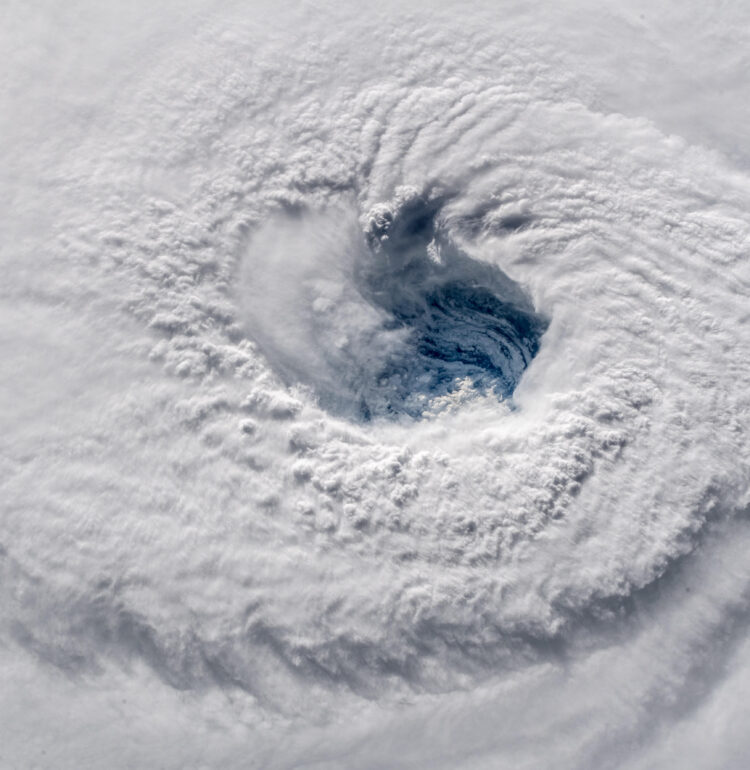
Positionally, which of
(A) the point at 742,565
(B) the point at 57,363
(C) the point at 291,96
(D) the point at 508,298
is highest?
(C) the point at 291,96

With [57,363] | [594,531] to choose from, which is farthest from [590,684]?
[57,363]

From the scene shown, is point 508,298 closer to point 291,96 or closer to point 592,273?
point 592,273

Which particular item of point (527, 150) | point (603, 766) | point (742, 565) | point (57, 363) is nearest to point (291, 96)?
point (527, 150)

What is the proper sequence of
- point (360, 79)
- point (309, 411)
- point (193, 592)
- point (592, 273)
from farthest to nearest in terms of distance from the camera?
point (360, 79), point (592, 273), point (309, 411), point (193, 592)

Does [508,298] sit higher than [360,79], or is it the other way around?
[360,79]

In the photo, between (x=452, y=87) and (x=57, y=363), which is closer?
(x=57, y=363)

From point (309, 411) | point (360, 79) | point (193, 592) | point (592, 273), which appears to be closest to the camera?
point (193, 592)

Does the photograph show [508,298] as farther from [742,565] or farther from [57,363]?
[57,363]
